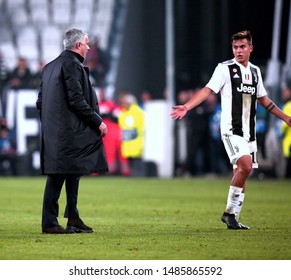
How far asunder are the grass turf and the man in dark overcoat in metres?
0.56

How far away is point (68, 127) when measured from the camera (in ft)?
35.6

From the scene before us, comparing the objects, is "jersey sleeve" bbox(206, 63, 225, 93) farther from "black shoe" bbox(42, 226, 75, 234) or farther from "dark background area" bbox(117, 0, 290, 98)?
"dark background area" bbox(117, 0, 290, 98)

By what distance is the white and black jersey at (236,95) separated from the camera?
11.5 meters

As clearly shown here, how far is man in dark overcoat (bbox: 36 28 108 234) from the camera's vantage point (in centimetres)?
1077

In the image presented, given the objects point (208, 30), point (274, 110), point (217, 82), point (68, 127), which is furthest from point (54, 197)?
point (208, 30)

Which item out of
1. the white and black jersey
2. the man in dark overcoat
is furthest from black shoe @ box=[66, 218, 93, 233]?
the white and black jersey

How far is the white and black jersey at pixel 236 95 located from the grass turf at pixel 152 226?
1095mm

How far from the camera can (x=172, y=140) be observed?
90.1 feet

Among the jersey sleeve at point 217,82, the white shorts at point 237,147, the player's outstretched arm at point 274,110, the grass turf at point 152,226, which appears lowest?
the grass turf at point 152,226

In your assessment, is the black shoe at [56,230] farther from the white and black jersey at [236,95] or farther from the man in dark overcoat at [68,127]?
the white and black jersey at [236,95]

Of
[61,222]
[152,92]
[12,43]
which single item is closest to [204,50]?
[152,92]

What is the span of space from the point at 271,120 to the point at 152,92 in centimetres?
322

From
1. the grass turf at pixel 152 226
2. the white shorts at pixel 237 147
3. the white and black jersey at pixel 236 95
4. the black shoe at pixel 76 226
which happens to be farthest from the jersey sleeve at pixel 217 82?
the black shoe at pixel 76 226

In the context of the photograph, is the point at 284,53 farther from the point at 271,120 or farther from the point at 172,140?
the point at 172,140
